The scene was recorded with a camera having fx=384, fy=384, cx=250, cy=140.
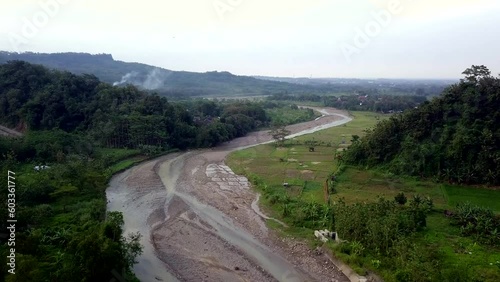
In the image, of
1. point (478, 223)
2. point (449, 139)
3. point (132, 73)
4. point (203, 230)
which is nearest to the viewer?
point (478, 223)

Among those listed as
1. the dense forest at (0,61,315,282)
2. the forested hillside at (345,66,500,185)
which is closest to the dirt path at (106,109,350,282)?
the dense forest at (0,61,315,282)

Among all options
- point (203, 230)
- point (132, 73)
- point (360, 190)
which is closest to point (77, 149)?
point (203, 230)

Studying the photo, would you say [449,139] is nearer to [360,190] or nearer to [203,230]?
[360,190]

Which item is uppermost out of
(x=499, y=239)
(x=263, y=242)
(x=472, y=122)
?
(x=472, y=122)

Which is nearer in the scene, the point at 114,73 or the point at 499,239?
the point at 499,239

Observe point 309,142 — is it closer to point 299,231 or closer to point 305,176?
point 305,176

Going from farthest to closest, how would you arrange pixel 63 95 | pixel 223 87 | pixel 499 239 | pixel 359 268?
pixel 223 87 < pixel 63 95 < pixel 499 239 < pixel 359 268

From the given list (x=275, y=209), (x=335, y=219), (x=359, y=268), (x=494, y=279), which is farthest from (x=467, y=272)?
(x=275, y=209)

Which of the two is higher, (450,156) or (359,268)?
(450,156)
